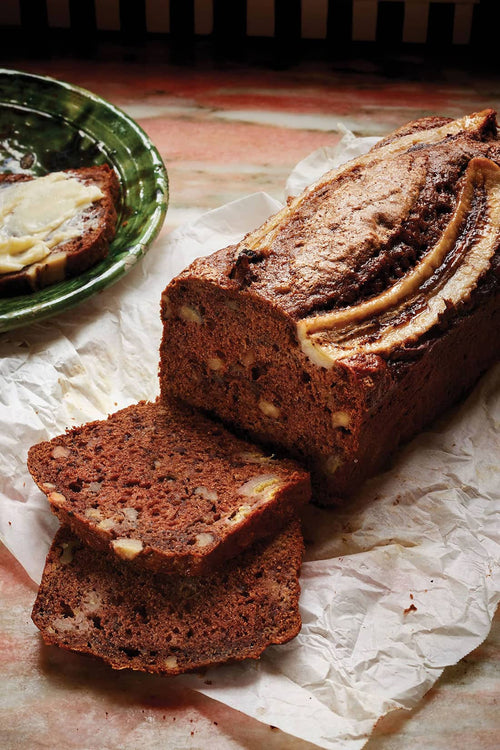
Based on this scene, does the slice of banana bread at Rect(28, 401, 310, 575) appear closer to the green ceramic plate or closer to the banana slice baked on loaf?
the banana slice baked on loaf

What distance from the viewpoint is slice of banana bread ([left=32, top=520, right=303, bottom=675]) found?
2762 mm

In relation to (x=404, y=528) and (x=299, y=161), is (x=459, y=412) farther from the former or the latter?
(x=299, y=161)

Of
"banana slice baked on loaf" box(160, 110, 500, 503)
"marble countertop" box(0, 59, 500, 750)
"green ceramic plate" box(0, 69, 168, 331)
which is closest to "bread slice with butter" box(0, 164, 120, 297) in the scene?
"green ceramic plate" box(0, 69, 168, 331)

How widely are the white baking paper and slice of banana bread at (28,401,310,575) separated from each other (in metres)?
0.18

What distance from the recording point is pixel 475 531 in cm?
315

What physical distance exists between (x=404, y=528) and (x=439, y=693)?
2.01 ft

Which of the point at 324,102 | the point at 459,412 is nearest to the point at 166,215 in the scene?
the point at 324,102

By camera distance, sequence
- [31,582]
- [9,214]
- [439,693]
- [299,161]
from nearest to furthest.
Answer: [439,693] < [31,582] < [9,214] < [299,161]

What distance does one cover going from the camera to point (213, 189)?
4625 mm

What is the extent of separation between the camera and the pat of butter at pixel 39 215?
379cm

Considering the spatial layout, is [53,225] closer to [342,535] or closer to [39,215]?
[39,215]

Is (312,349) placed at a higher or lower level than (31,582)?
higher

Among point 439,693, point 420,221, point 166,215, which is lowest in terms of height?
point 439,693

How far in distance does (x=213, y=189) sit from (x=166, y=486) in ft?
6.53
